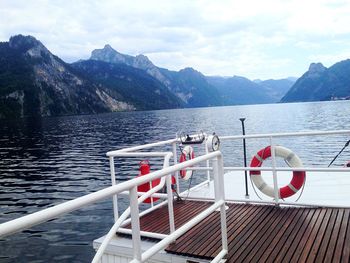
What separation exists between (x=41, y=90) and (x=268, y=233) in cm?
17463

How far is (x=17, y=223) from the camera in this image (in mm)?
1779

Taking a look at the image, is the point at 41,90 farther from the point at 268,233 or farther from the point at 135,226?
the point at 135,226

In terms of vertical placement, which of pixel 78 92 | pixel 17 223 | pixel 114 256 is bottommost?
pixel 114 256

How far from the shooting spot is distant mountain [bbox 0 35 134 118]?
151m

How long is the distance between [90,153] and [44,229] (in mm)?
23167

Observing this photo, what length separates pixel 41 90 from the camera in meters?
166

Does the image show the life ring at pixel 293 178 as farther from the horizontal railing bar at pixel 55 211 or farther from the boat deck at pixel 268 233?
the horizontal railing bar at pixel 55 211

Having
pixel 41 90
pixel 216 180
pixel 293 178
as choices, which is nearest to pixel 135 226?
pixel 216 180

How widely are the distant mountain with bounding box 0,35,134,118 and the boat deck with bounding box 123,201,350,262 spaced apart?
14563 centimetres

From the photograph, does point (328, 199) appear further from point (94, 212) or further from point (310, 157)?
point (310, 157)

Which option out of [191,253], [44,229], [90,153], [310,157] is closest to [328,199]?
[191,253]

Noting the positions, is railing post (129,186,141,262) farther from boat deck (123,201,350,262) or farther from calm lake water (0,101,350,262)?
calm lake water (0,101,350,262)

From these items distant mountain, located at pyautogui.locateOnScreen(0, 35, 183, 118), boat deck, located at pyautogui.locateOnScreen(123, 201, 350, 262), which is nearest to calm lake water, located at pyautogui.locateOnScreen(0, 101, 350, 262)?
boat deck, located at pyautogui.locateOnScreen(123, 201, 350, 262)

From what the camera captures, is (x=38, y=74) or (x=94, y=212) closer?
(x=94, y=212)
